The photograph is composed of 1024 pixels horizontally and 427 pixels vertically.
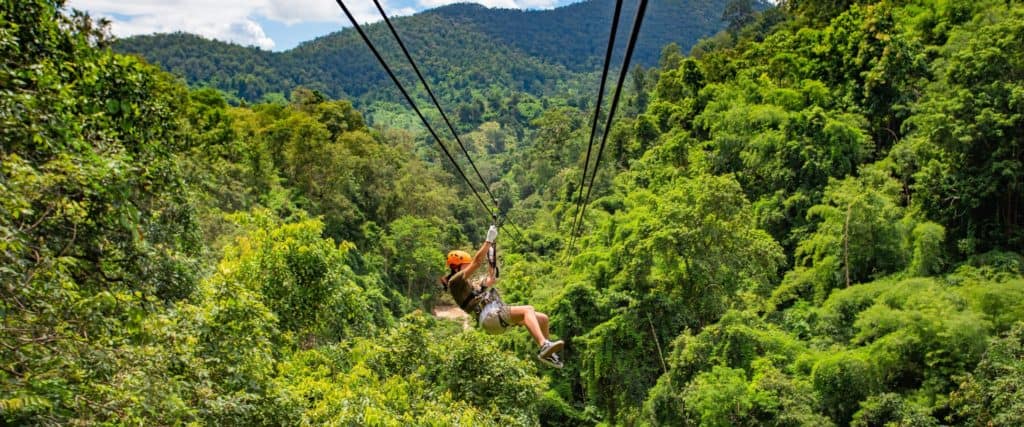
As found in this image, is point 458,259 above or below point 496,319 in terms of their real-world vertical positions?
above

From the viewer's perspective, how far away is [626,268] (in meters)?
14.5

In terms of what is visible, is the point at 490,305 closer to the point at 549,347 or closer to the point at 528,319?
the point at 528,319

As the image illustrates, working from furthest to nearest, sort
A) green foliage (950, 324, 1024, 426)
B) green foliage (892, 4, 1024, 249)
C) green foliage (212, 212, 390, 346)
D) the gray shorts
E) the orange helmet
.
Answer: green foliage (892, 4, 1024, 249)
green foliage (212, 212, 390, 346)
green foliage (950, 324, 1024, 426)
the orange helmet
the gray shorts

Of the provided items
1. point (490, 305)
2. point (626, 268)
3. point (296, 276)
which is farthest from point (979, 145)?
point (296, 276)

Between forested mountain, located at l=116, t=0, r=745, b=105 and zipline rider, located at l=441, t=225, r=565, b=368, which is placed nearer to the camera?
zipline rider, located at l=441, t=225, r=565, b=368

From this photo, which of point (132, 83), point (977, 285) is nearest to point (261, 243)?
point (132, 83)

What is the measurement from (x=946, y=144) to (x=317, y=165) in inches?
987

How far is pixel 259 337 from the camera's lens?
7.59 m

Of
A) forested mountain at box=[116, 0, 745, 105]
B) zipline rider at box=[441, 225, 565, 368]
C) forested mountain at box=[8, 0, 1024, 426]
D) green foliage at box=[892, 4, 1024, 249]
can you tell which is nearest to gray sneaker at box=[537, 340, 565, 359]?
zipline rider at box=[441, 225, 565, 368]

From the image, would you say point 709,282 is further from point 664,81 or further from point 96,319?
point 664,81

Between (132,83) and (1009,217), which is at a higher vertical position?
(132,83)

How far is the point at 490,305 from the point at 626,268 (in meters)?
9.15

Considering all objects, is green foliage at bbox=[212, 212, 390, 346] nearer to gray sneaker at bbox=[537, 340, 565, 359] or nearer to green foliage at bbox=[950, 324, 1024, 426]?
gray sneaker at bbox=[537, 340, 565, 359]

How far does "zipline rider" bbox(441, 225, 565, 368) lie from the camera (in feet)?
17.6
